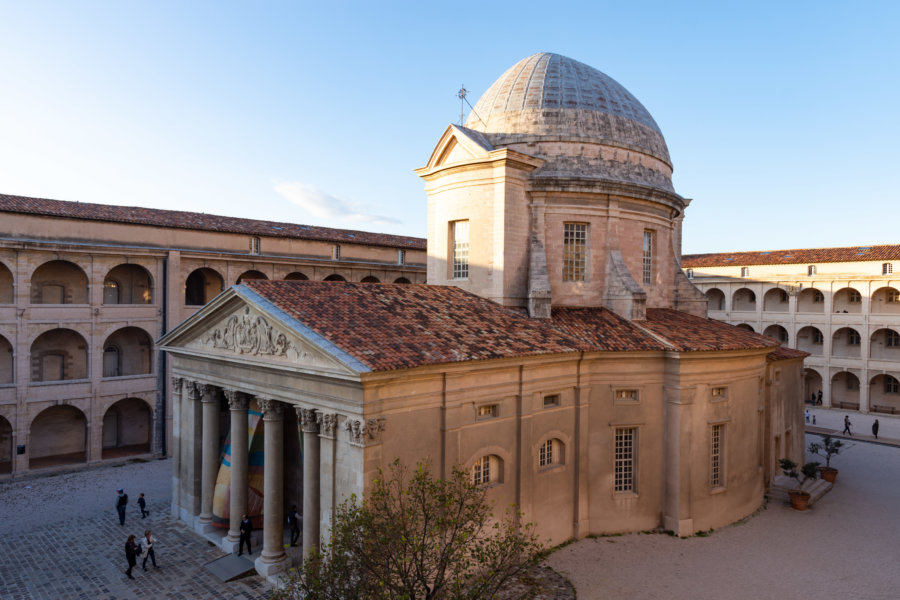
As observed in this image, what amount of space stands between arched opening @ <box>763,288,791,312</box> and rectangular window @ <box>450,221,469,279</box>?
46.6m

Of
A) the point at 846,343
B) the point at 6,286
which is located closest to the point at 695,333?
the point at 6,286

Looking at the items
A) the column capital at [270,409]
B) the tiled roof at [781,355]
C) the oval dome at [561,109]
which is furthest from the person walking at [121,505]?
the tiled roof at [781,355]

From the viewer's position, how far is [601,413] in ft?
72.4

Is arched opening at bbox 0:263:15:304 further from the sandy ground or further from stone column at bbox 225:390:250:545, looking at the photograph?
the sandy ground

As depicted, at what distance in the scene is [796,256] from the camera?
5512cm

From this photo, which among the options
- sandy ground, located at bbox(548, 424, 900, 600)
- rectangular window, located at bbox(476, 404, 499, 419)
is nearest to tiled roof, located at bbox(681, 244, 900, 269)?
sandy ground, located at bbox(548, 424, 900, 600)

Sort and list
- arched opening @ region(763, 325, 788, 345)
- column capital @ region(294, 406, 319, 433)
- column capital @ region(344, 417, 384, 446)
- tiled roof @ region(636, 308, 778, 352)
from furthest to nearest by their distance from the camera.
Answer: arched opening @ region(763, 325, 788, 345) → tiled roof @ region(636, 308, 778, 352) → column capital @ region(294, 406, 319, 433) → column capital @ region(344, 417, 384, 446)

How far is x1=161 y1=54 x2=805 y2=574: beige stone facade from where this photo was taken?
16.8 m

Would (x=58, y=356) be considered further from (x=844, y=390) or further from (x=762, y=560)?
(x=844, y=390)

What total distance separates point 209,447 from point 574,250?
17865 mm

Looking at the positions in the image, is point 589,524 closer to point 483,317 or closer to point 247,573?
point 483,317

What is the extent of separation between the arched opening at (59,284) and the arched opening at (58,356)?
6.40 ft

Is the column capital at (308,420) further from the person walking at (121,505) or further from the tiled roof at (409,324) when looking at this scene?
the person walking at (121,505)

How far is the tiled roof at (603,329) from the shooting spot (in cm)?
2172
